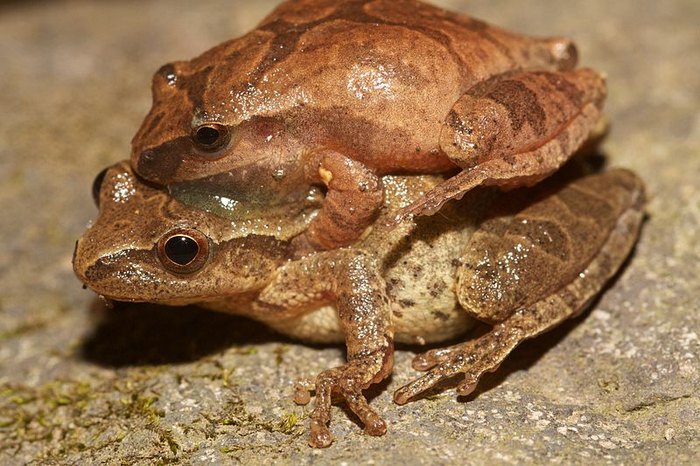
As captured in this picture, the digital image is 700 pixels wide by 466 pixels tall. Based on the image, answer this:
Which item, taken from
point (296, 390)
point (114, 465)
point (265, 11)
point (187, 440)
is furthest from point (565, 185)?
point (265, 11)

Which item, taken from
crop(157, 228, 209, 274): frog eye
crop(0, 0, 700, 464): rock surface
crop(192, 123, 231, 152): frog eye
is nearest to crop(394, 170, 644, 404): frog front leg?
crop(0, 0, 700, 464): rock surface

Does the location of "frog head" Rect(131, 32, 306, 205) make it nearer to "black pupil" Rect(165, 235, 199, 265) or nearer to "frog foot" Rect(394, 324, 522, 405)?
"black pupil" Rect(165, 235, 199, 265)

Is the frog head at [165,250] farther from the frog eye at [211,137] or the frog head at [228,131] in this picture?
the frog eye at [211,137]

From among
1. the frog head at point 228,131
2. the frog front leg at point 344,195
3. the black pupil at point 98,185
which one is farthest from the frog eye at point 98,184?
the frog front leg at point 344,195

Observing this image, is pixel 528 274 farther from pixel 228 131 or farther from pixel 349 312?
pixel 228 131

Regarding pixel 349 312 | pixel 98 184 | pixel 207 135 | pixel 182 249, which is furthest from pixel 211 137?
pixel 349 312
